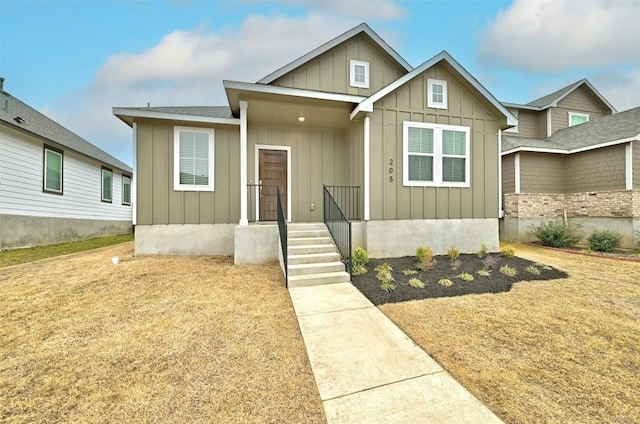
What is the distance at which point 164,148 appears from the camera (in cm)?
684

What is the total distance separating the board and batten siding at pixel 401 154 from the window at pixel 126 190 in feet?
49.2

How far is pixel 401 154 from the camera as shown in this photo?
21.8 ft

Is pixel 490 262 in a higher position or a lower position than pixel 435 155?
lower

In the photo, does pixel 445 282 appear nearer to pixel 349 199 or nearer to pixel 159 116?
pixel 349 199

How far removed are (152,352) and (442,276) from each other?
4.88 m

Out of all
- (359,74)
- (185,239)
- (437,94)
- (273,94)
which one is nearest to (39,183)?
(185,239)

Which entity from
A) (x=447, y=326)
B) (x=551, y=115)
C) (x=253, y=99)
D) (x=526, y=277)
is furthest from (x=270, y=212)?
(x=551, y=115)

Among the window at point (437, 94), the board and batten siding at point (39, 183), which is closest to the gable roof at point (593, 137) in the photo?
the window at point (437, 94)

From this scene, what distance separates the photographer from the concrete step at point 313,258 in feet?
16.4

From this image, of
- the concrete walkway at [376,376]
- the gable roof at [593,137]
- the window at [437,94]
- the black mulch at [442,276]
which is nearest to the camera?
the concrete walkway at [376,376]

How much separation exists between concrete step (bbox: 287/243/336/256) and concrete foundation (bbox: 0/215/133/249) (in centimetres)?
953

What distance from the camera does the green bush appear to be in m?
9.00

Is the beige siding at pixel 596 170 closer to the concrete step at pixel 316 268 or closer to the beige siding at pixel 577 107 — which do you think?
the beige siding at pixel 577 107

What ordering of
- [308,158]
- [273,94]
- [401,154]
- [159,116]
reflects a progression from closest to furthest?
[273,94]
[159,116]
[401,154]
[308,158]
